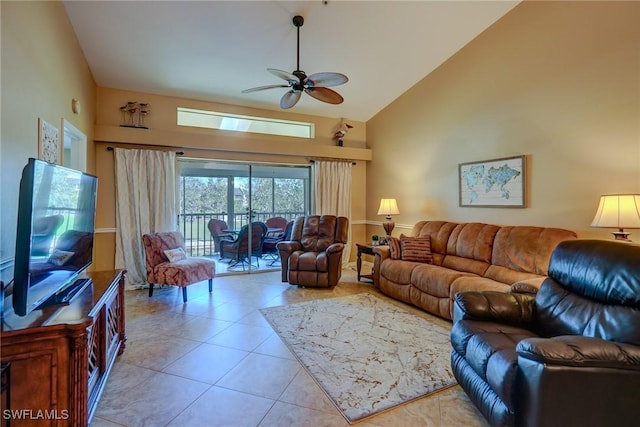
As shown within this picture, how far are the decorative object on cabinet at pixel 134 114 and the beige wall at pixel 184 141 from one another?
0.06m

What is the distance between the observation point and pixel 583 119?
2988 mm

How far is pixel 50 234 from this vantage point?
1.65m

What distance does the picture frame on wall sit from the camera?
246 cm

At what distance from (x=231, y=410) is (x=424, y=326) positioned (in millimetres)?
2072

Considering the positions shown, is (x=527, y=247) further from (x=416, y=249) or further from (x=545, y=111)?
(x=545, y=111)

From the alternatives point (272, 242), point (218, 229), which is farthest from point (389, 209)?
point (218, 229)

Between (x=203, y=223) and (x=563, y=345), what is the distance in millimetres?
5614

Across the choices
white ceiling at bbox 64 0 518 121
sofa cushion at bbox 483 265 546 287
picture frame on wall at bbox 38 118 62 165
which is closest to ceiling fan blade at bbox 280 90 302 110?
white ceiling at bbox 64 0 518 121

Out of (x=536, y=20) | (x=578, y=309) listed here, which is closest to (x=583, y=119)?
(x=536, y=20)

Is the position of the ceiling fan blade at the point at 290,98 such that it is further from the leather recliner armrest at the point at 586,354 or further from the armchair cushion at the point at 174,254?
the leather recliner armrest at the point at 586,354

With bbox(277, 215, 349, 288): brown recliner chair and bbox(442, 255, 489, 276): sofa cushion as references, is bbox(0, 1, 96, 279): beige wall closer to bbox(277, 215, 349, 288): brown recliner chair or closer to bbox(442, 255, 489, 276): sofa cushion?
bbox(277, 215, 349, 288): brown recliner chair

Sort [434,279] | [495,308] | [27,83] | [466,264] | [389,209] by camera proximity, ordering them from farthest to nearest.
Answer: [389,209], [466,264], [434,279], [27,83], [495,308]

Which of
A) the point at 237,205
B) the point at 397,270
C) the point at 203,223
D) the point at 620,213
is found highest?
the point at 237,205

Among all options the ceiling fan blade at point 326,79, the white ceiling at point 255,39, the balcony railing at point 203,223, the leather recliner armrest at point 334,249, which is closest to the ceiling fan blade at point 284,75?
the ceiling fan blade at point 326,79
